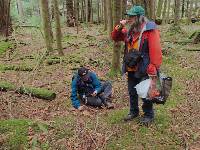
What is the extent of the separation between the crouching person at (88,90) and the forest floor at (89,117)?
0.26 metres

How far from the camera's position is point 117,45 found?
36.4 ft

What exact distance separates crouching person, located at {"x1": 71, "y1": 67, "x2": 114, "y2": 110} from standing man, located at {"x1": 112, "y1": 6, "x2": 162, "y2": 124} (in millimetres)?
1982

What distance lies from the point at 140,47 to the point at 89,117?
7.59ft

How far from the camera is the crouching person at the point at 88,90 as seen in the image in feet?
30.3

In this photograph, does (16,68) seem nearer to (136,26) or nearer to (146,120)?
(146,120)

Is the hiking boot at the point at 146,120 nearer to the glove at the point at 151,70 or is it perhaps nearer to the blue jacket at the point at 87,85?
the glove at the point at 151,70

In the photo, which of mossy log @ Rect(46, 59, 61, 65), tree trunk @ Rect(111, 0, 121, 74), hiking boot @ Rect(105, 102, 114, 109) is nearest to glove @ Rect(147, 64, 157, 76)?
hiking boot @ Rect(105, 102, 114, 109)

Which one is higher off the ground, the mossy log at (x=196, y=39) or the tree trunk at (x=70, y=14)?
the tree trunk at (x=70, y=14)

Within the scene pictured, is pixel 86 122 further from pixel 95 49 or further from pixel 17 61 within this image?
pixel 95 49

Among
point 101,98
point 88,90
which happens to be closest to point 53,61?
point 88,90

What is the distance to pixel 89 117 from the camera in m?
8.52

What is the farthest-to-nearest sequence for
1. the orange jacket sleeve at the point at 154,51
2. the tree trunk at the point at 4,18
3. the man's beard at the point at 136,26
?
the tree trunk at the point at 4,18 < the man's beard at the point at 136,26 < the orange jacket sleeve at the point at 154,51

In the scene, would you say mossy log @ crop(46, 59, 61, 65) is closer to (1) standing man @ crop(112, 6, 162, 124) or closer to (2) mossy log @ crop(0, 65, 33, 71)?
(2) mossy log @ crop(0, 65, 33, 71)

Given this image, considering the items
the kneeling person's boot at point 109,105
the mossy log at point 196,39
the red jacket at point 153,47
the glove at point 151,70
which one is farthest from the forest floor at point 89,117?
the mossy log at point 196,39
